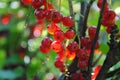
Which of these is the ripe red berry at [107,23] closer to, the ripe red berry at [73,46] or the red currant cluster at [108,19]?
the red currant cluster at [108,19]

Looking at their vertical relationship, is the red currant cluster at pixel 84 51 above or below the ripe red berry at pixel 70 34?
below

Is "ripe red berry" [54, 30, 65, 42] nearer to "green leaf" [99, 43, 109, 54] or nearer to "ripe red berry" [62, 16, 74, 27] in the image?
"ripe red berry" [62, 16, 74, 27]

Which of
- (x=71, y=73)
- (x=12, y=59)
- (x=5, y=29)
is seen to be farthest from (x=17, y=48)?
(x=71, y=73)

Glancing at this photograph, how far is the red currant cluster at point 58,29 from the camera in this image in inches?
42.1

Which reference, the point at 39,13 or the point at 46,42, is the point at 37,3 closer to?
the point at 39,13

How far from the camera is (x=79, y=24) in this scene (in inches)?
51.8

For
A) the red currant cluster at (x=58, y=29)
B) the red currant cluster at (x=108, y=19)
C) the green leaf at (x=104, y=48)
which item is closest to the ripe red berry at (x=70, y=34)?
the red currant cluster at (x=58, y=29)

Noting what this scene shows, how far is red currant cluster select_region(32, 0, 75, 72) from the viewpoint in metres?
1.07

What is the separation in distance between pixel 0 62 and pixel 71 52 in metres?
1.64

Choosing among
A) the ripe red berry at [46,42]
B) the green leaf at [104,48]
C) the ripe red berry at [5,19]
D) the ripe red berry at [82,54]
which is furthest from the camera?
the ripe red berry at [5,19]

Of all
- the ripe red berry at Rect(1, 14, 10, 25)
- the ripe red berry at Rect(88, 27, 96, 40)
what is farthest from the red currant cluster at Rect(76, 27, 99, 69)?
the ripe red berry at Rect(1, 14, 10, 25)

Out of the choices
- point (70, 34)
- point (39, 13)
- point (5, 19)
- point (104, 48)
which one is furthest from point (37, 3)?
point (5, 19)

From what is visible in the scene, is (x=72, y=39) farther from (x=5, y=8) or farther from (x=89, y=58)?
(x=5, y=8)

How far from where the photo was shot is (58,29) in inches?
44.3
